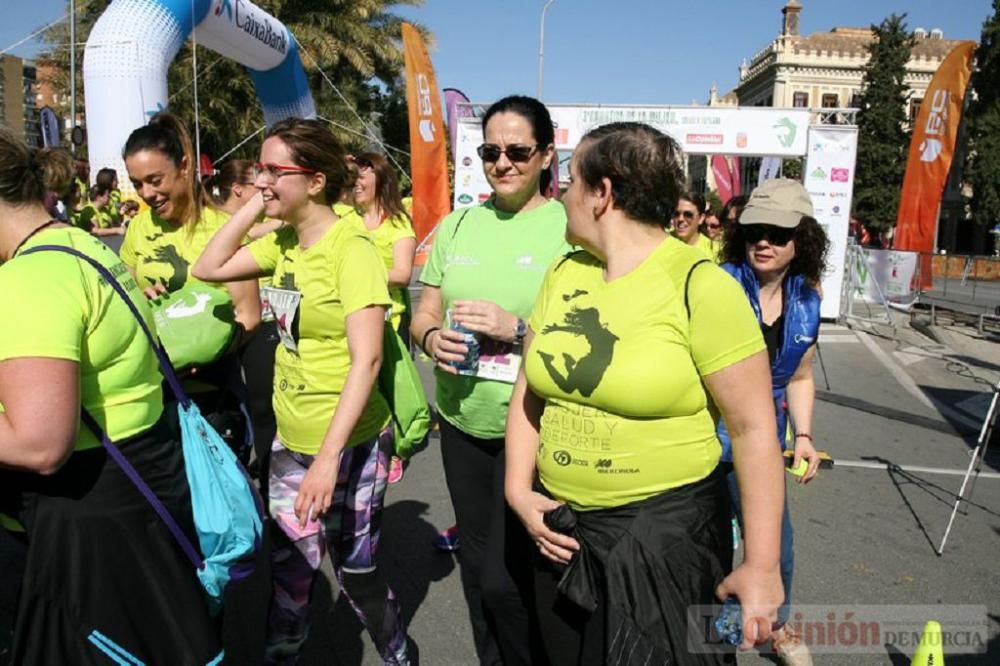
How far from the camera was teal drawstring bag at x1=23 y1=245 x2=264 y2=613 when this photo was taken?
1.96 meters

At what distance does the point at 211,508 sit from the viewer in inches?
78.7

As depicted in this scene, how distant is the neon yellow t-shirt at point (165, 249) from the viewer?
3326 millimetres

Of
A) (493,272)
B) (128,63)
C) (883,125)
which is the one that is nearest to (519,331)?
(493,272)

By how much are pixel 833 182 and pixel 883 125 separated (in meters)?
39.5

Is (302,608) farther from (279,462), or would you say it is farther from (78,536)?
(78,536)

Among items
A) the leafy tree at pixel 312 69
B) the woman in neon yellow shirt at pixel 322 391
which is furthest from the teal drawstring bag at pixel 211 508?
the leafy tree at pixel 312 69

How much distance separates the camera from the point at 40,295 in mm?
1625

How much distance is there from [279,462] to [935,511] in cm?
417

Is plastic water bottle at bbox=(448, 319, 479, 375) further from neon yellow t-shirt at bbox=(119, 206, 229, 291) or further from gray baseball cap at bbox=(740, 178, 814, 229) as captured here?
neon yellow t-shirt at bbox=(119, 206, 229, 291)

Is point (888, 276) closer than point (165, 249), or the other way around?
point (165, 249)

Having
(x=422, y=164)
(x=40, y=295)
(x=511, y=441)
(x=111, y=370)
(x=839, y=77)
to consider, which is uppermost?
(x=839, y=77)

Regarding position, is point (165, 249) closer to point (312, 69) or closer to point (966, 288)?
point (966, 288)

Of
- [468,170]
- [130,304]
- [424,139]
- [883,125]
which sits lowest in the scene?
[130,304]

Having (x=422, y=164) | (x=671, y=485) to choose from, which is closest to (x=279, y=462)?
(x=671, y=485)
